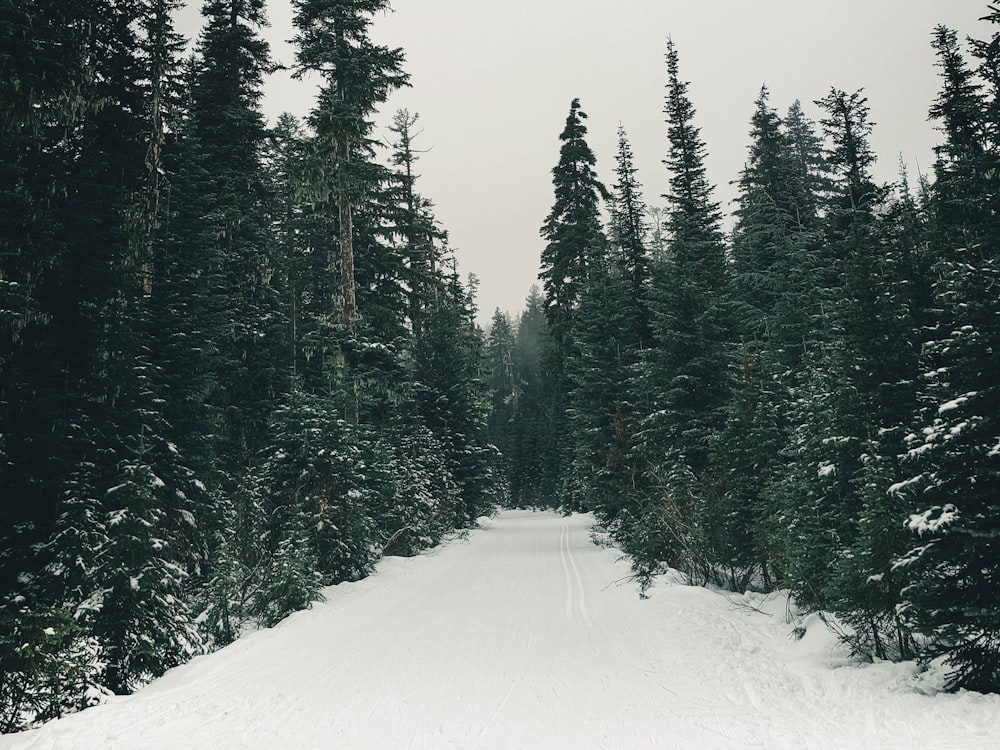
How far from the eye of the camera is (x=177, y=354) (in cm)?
1490

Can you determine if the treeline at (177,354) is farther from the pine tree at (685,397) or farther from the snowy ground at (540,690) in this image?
the pine tree at (685,397)

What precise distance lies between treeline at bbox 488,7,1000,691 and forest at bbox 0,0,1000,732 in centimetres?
6

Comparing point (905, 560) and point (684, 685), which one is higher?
point (905, 560)

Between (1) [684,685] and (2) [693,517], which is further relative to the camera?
(2) [693,517]

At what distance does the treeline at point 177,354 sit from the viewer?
9.82 metres

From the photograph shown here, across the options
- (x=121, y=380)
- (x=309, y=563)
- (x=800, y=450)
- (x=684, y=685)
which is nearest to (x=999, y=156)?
(x=800, y=450)

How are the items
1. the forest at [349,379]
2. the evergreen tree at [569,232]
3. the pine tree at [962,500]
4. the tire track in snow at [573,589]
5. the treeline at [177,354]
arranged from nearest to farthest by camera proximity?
1. the pine tree at [962,500]
2. the forest at [349,379]
3. the treeline at [177,354]
4. the tire track in snow at [573,589]
5. the evergreen tree at [569,232]

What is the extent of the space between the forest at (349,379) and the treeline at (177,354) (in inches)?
3.0

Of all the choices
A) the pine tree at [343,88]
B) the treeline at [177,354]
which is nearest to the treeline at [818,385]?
the treeline at [177,354]

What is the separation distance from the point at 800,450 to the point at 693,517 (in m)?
5.19

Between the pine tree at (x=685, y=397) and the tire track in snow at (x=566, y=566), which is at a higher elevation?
the pine tree at (x=685, y=397)

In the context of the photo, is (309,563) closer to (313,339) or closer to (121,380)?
(121,380)

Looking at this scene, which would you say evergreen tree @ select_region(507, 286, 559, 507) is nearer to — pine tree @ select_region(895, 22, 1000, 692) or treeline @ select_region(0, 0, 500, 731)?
treeline @ select_region(0, 0, 500, 731)

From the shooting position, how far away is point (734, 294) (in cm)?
2577
